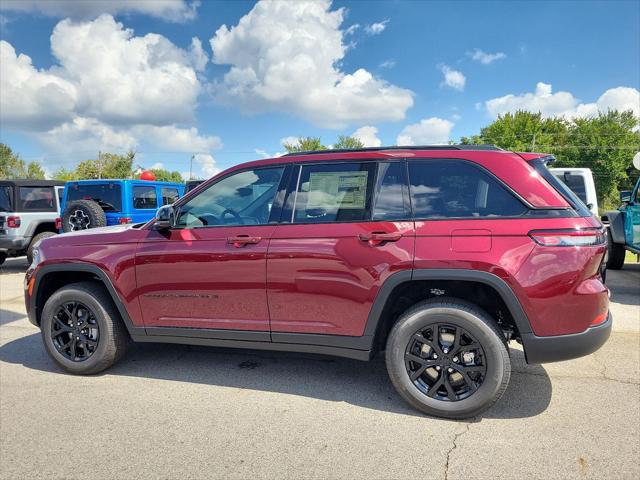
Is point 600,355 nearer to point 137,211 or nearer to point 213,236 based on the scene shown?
point 213,236

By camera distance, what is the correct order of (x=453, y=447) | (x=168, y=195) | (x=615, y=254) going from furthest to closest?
(x=168, y=195)
(x=615, y=254)
(x=453, y=447)

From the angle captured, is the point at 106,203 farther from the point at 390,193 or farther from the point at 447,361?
the point at 447,361

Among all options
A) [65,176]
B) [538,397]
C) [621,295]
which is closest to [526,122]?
[621,295]

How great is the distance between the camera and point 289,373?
3795mm

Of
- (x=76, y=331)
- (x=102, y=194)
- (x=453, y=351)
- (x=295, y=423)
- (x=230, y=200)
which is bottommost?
(x=295, y=423)

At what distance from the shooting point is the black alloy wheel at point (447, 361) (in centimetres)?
291

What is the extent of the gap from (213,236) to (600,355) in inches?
147

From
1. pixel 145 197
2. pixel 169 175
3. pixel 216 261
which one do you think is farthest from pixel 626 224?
pixel 169 175

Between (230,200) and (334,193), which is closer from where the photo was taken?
(334,193)

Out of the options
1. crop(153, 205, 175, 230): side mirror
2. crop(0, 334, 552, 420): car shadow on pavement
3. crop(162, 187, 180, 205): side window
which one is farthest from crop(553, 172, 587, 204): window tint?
crop(162, 187, 180, 205): side window

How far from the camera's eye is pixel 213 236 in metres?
3.38

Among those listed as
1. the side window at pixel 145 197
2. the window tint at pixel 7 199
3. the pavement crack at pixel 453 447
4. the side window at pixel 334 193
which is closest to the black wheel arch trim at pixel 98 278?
the side window at pixel 334 193

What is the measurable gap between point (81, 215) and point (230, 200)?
20.5ft

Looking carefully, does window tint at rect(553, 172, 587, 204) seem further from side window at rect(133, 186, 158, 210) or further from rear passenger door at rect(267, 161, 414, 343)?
side window at rect(133, 186, 158, 210)
